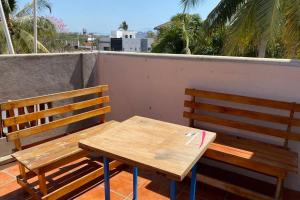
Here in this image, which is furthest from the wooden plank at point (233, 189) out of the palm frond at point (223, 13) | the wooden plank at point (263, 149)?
the palm frond at point (223, 13)

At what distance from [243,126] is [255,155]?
475 mm

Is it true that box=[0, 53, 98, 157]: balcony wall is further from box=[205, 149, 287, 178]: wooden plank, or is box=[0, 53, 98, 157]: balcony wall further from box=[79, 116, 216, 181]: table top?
A: box=[205, 149, 287, 178]: wooden plank

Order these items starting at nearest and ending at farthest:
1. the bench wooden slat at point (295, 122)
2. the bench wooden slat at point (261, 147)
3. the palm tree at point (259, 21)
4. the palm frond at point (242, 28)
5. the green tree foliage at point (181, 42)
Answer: the bench wooden slat at point (261, 147), the bench wooden slat at point (295, 122), the palm tree at point (259, 21), the palm frond at point (242, 28), the green tree foliage at point (181, 42)

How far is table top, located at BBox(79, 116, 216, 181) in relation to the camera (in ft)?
5.85

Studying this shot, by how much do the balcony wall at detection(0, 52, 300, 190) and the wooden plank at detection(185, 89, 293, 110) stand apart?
0.46 feet

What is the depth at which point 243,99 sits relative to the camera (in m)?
3.12

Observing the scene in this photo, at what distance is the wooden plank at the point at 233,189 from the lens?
2.74 m

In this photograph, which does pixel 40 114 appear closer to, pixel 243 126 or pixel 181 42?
pixel 243 126

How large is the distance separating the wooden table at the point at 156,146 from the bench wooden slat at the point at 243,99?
1017mm

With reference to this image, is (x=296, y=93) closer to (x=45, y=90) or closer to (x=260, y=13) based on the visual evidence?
(x=45, y=90)

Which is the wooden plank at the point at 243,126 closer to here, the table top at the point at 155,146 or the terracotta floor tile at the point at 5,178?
the table top at the point at 155,146

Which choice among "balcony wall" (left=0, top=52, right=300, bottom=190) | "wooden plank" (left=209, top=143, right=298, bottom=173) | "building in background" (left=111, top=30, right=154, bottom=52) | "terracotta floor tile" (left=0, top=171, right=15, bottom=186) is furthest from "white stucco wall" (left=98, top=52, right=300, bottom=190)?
"building in background" (left=111, top=30, right=154, bottom=52)

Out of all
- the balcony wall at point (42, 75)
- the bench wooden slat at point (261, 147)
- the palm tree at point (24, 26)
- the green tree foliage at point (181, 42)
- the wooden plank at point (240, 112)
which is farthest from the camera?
the palm tree at point (24, 26)

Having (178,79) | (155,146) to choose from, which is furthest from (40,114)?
(178,79)
